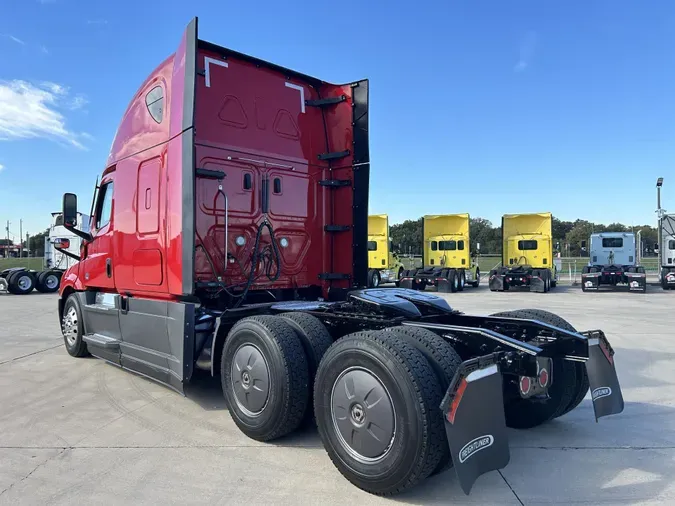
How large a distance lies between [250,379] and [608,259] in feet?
78.1

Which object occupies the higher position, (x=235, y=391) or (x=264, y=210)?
(x=264, y=210)

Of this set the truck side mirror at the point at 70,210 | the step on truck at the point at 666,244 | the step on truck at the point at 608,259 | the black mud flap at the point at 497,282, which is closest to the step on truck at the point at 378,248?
the black mud flap at the point at 497,282

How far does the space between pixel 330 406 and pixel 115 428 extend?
7.27 feet

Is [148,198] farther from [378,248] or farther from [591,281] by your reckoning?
[591,281]

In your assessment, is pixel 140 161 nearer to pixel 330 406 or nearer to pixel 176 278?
pixel 176 278

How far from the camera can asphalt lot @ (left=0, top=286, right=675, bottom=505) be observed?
10.4 ft

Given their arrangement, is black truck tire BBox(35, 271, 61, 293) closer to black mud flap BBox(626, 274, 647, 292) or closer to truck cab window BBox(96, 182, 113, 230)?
truck cab window BBox(96, 182, 113, 230)

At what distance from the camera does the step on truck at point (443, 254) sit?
2262 cm

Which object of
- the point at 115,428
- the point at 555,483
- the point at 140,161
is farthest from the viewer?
the point at 140,161

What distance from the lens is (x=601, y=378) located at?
3721mm

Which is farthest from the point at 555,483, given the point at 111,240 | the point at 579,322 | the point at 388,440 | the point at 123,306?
the point at 579,322

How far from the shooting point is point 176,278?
190 inches

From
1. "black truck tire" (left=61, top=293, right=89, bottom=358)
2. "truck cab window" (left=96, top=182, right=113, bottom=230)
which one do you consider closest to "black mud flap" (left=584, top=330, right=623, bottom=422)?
"truck cab window" (left=96, top=182, right=113, bottom=230)

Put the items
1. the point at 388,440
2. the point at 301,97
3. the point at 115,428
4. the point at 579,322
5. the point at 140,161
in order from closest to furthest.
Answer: the point at 388,440
the point at 115,428
the point at 140,161
the point at 301,97
the point at 579,322
